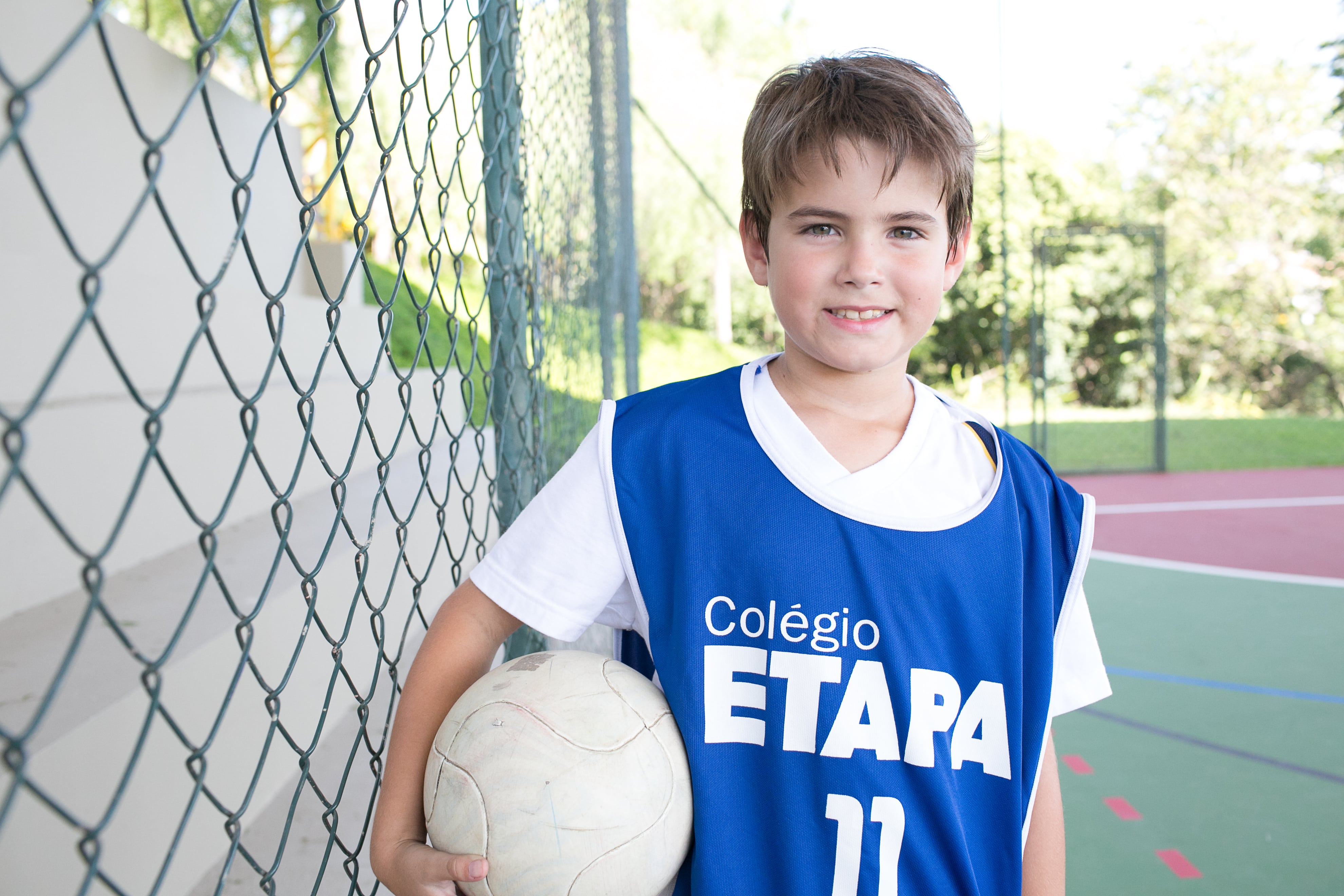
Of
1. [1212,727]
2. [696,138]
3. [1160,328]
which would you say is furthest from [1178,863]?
[696,138]

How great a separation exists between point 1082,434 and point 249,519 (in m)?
12.3

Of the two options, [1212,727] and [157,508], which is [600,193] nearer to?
[157,508]

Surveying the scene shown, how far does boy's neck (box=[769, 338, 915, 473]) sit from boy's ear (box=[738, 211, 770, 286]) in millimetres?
107

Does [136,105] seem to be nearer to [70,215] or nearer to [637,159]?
[70,215]

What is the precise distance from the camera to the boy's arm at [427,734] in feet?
3.08

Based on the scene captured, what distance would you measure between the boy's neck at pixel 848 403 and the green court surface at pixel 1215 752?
1.70m

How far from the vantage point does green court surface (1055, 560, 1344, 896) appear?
94.3 inches

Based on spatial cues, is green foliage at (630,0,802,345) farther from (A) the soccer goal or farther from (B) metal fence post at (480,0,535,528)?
(B) metal fence post at (480,0,535,528)

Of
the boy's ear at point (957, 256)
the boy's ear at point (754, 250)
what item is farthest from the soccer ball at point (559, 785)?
the boy's ear at point (957, 256)

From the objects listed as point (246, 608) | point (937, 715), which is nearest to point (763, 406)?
point (937, 715)

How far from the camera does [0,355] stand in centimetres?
168

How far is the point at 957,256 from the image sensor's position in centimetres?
127

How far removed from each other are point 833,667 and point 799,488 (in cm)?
21

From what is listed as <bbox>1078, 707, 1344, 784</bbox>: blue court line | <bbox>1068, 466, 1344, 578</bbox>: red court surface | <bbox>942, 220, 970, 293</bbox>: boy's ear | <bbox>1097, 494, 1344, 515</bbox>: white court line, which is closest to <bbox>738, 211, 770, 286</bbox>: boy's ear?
<bbox>942, 220, 970, 293</bbox>: boy's ear
